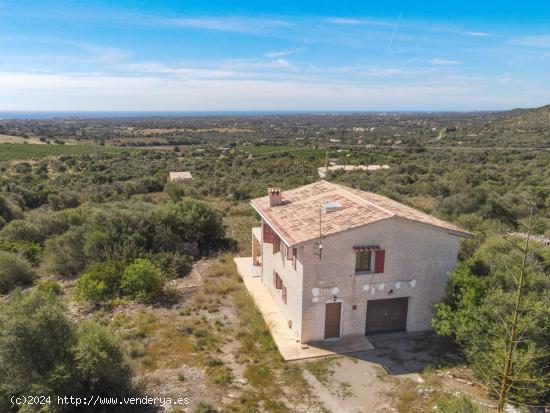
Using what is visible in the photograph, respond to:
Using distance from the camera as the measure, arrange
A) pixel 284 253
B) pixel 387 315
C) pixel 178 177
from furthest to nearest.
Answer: pixel 178 177 → pixel 284 253 → pixel 387 315

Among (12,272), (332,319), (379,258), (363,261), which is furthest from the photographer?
(12,272)

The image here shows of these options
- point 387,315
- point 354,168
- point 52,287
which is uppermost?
point 354,168

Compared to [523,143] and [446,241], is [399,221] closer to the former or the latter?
[446,241]

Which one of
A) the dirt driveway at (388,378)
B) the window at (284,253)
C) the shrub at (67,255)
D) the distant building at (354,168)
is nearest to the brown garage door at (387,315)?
the dirt driveway at (388,378)

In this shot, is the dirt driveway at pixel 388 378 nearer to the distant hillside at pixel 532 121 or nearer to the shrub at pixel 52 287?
the shrub at pixel 52 287

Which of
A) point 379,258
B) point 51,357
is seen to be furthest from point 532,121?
point 51,357

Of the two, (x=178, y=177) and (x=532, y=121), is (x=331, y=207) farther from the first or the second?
(x=532, y=121)

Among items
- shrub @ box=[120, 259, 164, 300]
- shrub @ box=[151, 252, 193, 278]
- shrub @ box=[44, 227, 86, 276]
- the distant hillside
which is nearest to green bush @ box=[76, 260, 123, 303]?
shrub @ box=[120, 259, 164, 300]
